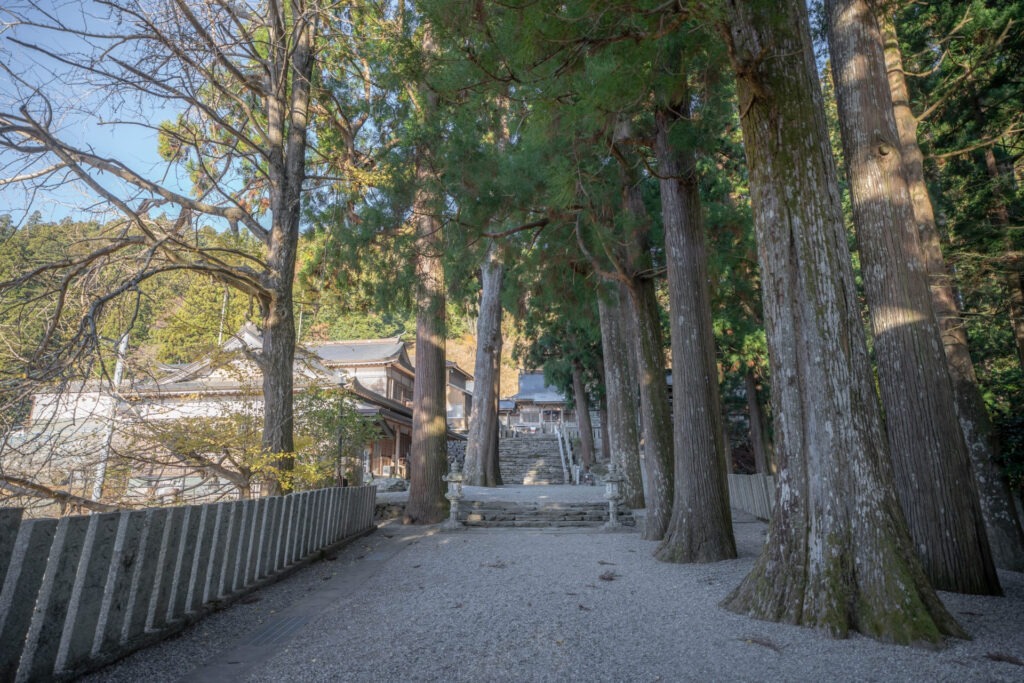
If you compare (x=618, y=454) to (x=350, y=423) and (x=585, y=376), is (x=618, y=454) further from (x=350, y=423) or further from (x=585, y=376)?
(x=585, y=376)

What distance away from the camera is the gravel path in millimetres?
2945

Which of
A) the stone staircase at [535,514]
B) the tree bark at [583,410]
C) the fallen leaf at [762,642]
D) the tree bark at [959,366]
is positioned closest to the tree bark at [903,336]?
the tree bark at [959,366]

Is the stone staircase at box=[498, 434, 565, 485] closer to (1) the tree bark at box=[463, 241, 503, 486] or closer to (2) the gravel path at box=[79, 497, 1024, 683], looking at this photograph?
(1) the tree bark at box=[463, 241, 503, 486]

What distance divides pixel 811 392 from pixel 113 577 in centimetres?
455

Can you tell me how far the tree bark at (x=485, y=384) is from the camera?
16906mm

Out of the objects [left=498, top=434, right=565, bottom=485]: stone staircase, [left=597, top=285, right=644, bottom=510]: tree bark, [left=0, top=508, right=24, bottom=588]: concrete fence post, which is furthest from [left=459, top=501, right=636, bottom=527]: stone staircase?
[left=498, top=434, right=565, bottom=485]: stone staircase

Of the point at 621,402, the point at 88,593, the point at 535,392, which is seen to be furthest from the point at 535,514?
the point at 535,392

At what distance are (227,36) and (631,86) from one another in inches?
195

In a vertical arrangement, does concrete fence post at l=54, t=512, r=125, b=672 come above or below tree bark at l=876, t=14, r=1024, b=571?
below

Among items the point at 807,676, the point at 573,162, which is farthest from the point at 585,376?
the point at 807,676

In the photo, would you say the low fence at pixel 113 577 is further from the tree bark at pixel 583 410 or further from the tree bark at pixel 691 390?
the tree bark at pixel 583 410

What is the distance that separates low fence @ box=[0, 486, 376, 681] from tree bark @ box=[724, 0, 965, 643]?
13.1ft

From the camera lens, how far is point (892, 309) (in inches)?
213

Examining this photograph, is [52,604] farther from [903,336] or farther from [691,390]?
[903,336]
